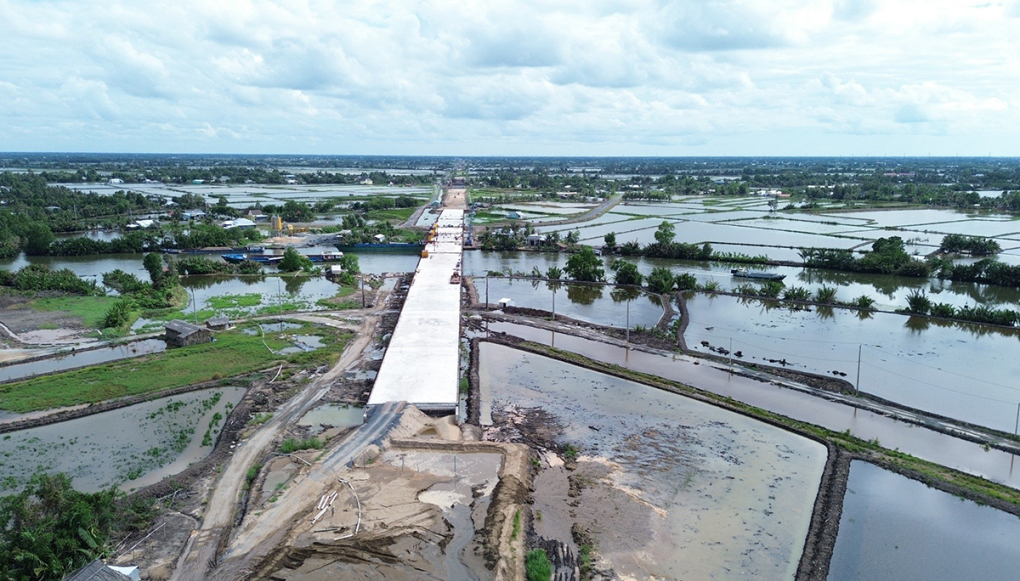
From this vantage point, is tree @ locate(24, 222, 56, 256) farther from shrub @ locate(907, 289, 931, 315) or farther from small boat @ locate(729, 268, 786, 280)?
shrub @ locate(907, 289, 931, 315)

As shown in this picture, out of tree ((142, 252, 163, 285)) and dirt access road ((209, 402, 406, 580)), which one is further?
tree ((142, 252, 163, 285))

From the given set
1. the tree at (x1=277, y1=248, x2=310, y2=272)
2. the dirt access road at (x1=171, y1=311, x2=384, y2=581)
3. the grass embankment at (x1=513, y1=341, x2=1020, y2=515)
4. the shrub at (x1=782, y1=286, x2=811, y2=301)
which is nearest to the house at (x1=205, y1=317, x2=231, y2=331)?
the dirt access road at (x1=171, y1=311, x2=384, y2=581)

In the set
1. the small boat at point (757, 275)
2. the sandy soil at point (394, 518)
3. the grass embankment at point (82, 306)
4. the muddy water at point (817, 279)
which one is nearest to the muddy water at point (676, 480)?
the sandy soil at point (394, 518)

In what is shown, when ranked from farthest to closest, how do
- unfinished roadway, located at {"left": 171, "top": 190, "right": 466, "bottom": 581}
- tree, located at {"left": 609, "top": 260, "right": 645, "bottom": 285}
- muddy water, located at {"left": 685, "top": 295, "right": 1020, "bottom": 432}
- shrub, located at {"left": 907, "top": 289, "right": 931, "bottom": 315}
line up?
tree, located at {"left": 609, "top": 260, "right": 645, "bottom": 285} < shrub, located at {"left": 907, "top": 289, "right": 931, "bottom": 315} < muddy water, located at {"left": 685, "top": 295, "right": 1020, "bottom": 432} < unfinished roadway, located at {"left": 171, "top": 190, "right": 466, "bottom": 581}

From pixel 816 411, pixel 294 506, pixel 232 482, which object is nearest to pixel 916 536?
pixel 816 411

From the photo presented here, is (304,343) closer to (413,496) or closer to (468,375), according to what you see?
(468,375)

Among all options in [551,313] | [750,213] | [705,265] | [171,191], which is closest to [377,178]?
[171,191]
